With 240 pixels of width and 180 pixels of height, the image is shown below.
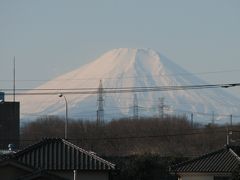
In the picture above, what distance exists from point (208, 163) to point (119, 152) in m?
50.1

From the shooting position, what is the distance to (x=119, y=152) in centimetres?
10225

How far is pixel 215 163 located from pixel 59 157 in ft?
35.7

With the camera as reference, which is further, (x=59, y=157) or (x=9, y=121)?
(x=9, y=121)

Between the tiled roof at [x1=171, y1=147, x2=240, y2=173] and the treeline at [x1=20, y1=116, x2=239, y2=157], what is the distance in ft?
136

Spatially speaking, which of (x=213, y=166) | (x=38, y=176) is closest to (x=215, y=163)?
(x=213, y=166)

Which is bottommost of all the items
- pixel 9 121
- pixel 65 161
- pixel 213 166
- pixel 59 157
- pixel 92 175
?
pixel 92 175

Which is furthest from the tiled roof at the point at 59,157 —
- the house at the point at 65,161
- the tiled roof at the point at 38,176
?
the tiled roof at the point at 38,176

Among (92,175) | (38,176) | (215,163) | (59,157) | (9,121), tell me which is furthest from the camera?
(9,121)

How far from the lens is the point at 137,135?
112 meters

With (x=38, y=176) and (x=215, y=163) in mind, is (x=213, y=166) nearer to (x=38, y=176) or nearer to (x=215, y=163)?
(x=215, y=163)

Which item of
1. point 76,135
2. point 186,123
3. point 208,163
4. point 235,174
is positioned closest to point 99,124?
point 76,135

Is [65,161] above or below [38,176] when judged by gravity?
above

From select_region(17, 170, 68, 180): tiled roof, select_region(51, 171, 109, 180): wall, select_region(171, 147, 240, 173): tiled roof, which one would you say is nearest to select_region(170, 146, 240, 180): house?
select_region(171, 147, 240, 173): tiled roof

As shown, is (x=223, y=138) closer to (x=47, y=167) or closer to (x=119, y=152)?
(x=119, y=152)
